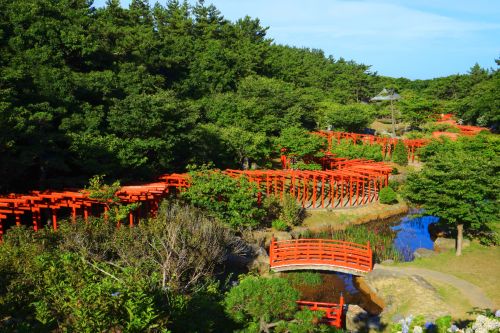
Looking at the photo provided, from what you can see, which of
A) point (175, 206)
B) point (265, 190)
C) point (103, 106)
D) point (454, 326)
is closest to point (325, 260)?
point (175, 206)

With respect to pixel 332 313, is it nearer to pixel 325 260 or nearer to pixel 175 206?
pixel 325 260

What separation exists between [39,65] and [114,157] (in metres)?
6.45

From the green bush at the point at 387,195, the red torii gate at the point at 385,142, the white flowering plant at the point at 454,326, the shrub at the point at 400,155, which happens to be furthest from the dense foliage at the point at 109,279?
the red torii gate at the point at 385,142

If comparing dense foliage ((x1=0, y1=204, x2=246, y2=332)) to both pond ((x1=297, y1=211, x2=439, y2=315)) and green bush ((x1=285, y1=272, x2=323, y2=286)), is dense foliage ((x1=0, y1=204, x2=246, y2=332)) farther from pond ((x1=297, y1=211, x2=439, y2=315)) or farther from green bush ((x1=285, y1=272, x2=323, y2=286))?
pond ((x1=297, y1=211, x2=439, y2=315))

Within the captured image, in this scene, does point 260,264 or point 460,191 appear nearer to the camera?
point 460,191

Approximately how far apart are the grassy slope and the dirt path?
27 cm

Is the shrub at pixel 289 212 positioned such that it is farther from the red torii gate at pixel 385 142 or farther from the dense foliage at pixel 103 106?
the red torii gate at pixel 385 142

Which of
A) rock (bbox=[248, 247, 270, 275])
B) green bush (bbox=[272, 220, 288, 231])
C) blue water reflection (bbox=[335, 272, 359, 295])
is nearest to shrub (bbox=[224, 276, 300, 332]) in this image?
rock (bbox=[248, 247, 270, 275])

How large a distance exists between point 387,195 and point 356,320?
1475cm

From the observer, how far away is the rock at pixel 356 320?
43.5 feet

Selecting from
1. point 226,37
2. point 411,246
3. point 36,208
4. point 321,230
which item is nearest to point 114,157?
point 36,208

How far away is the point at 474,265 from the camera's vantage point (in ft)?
54.6

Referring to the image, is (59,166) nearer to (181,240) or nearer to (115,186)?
(115,186)

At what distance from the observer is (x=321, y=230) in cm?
2323
